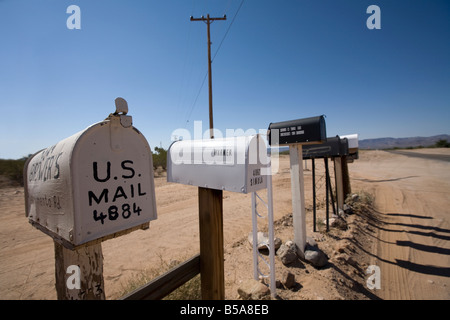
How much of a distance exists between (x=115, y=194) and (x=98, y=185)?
0.25ft

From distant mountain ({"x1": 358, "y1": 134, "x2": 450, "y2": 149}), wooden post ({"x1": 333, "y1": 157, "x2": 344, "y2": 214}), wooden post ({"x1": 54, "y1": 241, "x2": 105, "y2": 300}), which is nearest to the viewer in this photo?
wooden post ({"x1": 54, "y1": 241, "x2": 105, "y2": 300})

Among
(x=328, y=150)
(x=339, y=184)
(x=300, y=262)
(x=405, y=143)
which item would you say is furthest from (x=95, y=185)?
(x=405, y=143)

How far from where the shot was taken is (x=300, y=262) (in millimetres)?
3148

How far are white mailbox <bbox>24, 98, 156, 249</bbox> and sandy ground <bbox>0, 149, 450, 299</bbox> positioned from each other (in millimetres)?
2369

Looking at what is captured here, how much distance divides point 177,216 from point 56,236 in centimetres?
508

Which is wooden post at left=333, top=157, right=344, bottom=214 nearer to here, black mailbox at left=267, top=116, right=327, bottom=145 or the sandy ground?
the sandy ground

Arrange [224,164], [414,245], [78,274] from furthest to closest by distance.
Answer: [414,245] < [224,164] < [78,274]

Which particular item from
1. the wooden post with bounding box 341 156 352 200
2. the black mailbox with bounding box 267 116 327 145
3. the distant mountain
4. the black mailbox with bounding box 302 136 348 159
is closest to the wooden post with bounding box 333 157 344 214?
the wooden post with bounding box 341 156 352 200

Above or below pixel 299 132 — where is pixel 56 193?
below

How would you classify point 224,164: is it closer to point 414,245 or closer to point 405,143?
point 414,245

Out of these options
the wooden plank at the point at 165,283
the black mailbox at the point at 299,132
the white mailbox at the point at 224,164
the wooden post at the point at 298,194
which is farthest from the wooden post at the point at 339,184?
the wooden plank at the point at 165,283

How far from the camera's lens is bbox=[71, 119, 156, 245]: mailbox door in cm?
72
